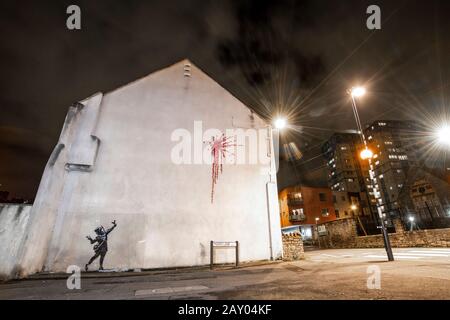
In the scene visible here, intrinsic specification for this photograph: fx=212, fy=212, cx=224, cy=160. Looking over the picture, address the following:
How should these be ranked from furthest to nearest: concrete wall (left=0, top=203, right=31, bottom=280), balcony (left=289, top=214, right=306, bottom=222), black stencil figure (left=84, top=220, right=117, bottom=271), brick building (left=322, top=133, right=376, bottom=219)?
brick building (left=322, top=133, right=376, bottom=219) < balcony (left=289, top=214, right=306, bottom=222) < black stencil figure (left=84, top=220, right=117, bottom=271) < concrete wall (left=0, top=203, right=31, bottom=280)

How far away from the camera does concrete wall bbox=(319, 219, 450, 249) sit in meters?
13.2

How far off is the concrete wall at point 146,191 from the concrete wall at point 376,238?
10.5m

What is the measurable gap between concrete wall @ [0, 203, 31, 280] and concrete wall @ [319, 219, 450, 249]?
21002 millimetres

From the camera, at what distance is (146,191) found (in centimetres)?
995

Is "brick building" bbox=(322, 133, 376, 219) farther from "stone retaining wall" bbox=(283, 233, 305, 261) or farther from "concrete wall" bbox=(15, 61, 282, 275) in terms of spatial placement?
"concrete wall" bbox=(15, 61, 282, 275)

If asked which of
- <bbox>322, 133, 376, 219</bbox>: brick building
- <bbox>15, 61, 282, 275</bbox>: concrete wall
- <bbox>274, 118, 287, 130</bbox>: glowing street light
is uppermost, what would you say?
<bbox>322, 133, 376, 219</bbox>: brick building

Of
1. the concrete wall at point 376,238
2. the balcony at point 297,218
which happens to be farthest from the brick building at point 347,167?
the concrete wall at point 376,238

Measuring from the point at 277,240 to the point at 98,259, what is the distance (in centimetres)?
836

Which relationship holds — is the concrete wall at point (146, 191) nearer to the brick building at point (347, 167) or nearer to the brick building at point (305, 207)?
the brick building at point (305, 207)

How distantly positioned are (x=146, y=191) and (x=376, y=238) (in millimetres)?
17806

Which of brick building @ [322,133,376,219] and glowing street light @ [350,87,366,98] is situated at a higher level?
brick building @ [322,133,376,219]

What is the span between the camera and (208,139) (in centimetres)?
1189

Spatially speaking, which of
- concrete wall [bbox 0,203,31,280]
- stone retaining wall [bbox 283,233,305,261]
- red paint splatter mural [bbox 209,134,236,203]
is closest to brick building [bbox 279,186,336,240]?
stone retaining wall [bbox 283,233,305,261]
